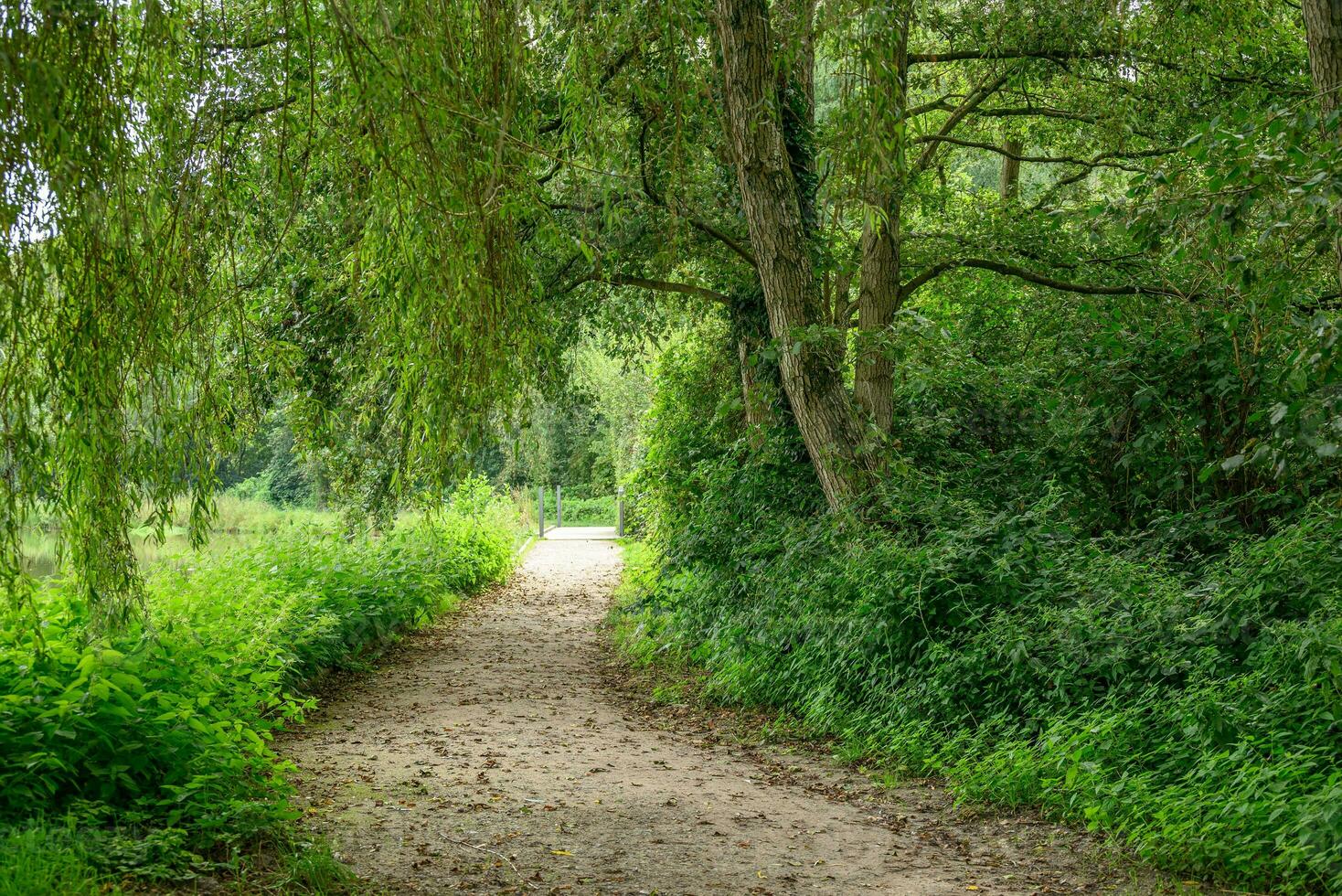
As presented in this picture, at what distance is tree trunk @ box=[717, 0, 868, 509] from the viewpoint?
30.1 ft

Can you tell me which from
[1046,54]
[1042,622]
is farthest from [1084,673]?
[1046,54]

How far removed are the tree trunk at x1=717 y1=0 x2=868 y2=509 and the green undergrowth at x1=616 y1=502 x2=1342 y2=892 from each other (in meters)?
0.70

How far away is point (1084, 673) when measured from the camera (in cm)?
664

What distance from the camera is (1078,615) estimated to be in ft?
22.3

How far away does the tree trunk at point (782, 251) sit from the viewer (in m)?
9.18

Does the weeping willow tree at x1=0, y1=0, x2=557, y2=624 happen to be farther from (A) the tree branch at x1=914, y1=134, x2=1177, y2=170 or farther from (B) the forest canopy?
(A) the tree branch at x1=914, y1=134, x2=1177, y2=170

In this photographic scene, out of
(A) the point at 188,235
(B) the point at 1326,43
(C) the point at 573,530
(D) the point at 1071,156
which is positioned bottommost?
(C) the point at 573,530

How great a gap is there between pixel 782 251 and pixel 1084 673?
450cm

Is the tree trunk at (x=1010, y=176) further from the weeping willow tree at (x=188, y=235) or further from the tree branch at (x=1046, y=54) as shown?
the weeping willow tree at (x=188, y=235)

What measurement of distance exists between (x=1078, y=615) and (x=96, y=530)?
547cm

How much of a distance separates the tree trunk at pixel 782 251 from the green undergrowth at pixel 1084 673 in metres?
0.70

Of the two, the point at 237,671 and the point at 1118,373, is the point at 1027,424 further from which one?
the point at 237,671

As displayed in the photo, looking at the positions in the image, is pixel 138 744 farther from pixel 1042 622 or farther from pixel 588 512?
pixel 588 512

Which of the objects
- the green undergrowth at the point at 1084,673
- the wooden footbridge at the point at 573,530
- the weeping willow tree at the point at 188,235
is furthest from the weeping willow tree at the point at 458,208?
the wooden footbridge at the point at 573,530
